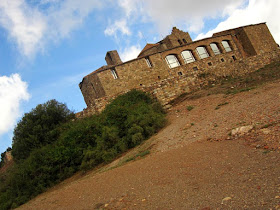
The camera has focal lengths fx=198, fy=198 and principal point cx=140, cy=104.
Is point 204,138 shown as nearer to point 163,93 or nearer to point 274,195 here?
point 274,195

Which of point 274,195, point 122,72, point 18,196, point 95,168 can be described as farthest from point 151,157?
point 122,72

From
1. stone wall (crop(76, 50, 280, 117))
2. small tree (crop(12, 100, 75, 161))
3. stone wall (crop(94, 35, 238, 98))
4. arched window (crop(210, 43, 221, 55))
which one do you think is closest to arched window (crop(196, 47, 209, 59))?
stone wall (crop(94, 35, 238, 98))

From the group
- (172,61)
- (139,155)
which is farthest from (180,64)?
(139,155)

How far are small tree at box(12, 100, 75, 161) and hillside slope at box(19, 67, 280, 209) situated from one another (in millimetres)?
8309

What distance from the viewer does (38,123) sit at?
15.7 meters

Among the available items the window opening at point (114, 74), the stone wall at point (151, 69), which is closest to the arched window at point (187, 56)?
the stone wall at point (151, 69)

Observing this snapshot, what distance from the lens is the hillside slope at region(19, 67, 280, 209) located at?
3779 millimetres

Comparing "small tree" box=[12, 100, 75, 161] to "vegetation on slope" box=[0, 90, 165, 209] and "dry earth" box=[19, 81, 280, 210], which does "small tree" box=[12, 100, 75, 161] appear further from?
"dry earth" box=[19, 81, 280, 210]

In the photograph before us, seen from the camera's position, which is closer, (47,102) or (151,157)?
(151,157)

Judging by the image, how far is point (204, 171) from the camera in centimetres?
514

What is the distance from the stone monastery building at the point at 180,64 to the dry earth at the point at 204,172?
26.3ft

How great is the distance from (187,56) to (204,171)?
2694 centimetres

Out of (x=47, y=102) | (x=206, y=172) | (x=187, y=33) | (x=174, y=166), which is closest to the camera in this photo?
(x=206, y=172)

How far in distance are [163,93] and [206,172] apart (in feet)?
38.0
